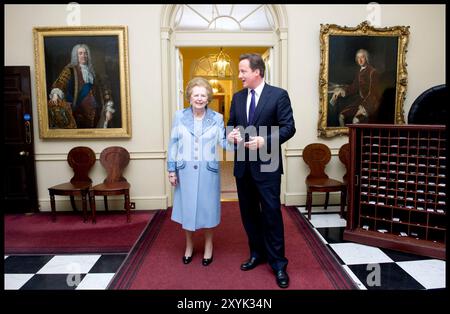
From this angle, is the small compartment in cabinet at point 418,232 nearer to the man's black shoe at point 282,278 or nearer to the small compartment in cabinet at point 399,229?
the small compartment in cabinet at point 399,229

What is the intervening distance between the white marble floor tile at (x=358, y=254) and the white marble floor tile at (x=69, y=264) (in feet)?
7.63

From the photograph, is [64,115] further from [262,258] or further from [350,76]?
[350,76]

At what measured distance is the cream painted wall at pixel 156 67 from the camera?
4.55 m

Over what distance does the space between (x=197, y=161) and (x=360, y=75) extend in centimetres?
303

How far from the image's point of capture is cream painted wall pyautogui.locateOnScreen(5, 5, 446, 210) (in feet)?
14.9

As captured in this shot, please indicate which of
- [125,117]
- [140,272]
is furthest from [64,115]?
[140,272]

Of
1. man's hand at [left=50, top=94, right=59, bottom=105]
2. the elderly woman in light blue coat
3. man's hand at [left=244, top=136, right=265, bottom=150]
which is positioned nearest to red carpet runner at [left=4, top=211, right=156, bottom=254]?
the elderly woman in light blue coat

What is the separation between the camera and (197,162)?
9.50 feet

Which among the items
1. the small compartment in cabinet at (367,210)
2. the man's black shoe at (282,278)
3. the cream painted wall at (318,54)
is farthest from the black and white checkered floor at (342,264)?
the cream painted wall at (318,54)

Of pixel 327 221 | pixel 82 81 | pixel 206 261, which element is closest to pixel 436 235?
pixel 327 221

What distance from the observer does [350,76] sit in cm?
475

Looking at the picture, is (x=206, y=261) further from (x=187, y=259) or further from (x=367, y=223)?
(x=367, y=223)

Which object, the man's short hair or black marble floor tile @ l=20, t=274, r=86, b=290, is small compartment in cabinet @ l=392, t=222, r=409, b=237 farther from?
black marble floor tile @ l=20, t=274, r=86, b=290

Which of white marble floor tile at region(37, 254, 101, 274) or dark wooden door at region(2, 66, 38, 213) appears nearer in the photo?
white marble floor tile at region(37, 254, 101, 274)
